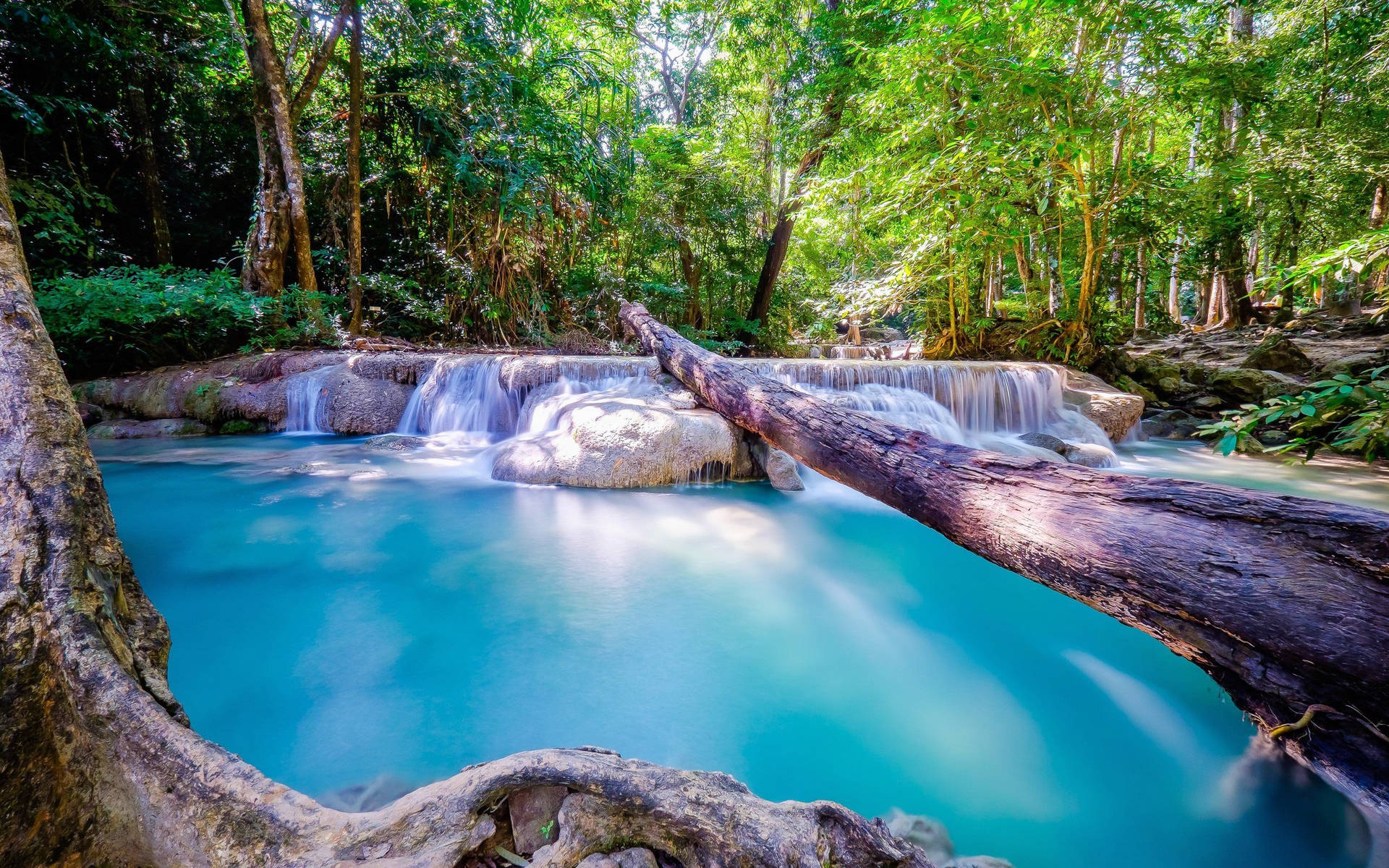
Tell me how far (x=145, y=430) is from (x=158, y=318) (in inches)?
51.1

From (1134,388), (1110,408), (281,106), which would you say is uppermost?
(281,106)

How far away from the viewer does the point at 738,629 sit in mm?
2510

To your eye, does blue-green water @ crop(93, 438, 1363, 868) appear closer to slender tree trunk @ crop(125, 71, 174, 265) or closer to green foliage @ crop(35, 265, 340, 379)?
green foliage @ crop(35, 265, 340, 379)

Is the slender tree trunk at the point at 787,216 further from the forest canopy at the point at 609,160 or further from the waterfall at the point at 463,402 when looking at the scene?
the waterfall at the point at 463,402

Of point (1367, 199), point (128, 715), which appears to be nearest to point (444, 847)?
point (128, 715)

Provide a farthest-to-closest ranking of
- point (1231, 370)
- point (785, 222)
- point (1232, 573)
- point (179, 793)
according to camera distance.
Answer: point (785, 222), point (1231, 370), point (1232, 573), point (179, 793)

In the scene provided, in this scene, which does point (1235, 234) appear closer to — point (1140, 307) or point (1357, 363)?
point (1357, 363)

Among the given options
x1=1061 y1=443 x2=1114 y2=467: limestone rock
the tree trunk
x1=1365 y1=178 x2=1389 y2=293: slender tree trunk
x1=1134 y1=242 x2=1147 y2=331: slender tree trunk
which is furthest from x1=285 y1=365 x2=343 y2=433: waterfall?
x1=1134 y1=242 x2=1147 y2=331: slender tree trunk

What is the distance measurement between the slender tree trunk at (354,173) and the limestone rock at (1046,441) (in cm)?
956

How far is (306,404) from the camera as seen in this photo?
6465 mm

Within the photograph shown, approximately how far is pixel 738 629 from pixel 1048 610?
5.55 feet

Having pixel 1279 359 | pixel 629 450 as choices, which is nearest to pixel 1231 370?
pixel 1279 359

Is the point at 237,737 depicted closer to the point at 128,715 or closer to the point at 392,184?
the point at 128,715

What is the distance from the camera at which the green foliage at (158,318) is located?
212 inches
